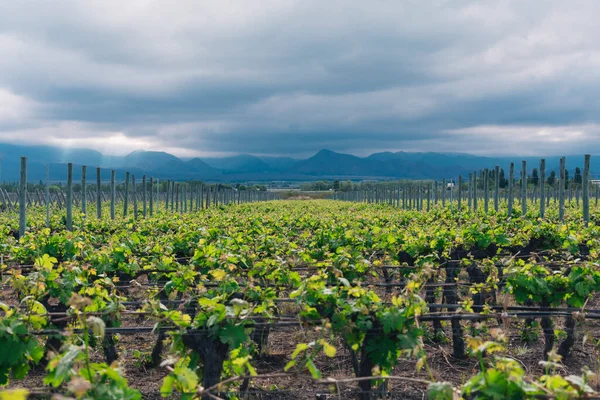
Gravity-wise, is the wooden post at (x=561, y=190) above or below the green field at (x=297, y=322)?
above

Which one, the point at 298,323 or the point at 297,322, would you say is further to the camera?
the point at 297,322

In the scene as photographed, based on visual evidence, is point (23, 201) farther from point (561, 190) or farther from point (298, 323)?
point (561, 190)

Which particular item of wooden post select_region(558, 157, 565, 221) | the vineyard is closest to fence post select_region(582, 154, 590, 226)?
wooden post select_region(558, 157, 565, 221)

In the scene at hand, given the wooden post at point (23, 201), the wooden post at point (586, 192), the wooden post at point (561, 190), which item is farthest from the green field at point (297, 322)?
the wooden post at point (561, 190)

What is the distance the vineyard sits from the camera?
3.09m

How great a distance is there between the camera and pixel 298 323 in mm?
4465

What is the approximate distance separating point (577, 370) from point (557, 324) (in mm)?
1766

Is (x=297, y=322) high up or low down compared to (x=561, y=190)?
down

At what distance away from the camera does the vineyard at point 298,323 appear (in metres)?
3.09

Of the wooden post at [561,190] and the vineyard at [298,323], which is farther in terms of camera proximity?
the wooden post at [561,190]

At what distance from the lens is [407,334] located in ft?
13.3

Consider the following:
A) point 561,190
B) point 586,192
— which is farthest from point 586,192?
point 561,190

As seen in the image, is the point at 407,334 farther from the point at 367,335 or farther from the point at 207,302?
the point at 207,302

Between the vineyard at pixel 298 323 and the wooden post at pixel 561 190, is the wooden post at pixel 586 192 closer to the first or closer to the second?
the wooden post at pixel 561 190
